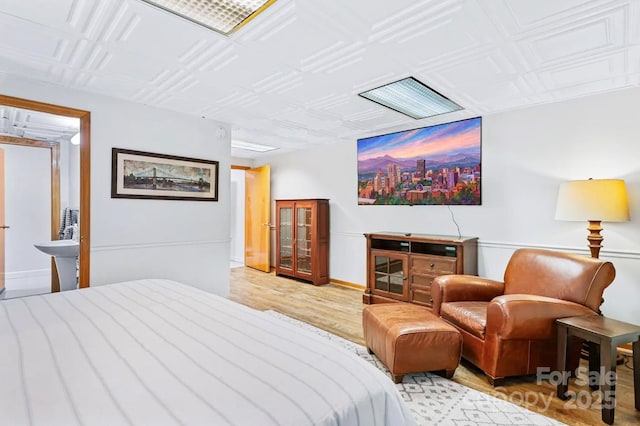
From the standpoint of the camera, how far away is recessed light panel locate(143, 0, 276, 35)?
5.82 ft

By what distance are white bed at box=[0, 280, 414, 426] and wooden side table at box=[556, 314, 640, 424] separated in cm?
159

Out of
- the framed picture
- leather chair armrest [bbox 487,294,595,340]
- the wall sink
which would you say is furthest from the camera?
the wall sink

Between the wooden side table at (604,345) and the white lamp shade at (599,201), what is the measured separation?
88 centimetres

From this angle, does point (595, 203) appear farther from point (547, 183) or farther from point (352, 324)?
point (352, 324)

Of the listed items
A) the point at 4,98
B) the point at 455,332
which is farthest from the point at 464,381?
the point at 4,98

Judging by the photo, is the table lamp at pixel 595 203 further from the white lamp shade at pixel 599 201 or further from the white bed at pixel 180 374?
the white bed at pixel 180 374

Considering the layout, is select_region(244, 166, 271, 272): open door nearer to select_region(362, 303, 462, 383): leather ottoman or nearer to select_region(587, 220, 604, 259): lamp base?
select_region(362, 303, 462, 383): leather ottoman

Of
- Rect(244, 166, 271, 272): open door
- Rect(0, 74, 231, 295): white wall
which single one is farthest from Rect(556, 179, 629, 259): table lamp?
Rect(244, 166, 271, 272): open door

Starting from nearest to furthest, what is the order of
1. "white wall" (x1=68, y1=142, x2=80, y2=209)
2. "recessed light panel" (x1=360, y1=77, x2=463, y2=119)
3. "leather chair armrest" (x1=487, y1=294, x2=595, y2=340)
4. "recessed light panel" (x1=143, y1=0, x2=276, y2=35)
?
"recessed light panel" (x1=143, y1=0, x2=276, y2=35) → "leather chair armrest" (x1=487, y1=294, x2=595, y2=340) → "recessed light panel" (x1=360, y1=77, x2=463, y2=119) → "white wall" (x1=68, y1=142, x2=80, y2=209)

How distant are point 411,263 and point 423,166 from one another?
1308mm

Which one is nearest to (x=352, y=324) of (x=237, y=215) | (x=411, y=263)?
(x=411, y=263)

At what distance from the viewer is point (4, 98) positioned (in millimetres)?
2713

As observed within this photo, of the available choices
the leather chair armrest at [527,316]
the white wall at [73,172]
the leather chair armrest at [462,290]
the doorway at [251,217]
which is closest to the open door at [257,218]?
the doorway at [251,217]

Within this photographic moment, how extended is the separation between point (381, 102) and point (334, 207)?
2361 mm
